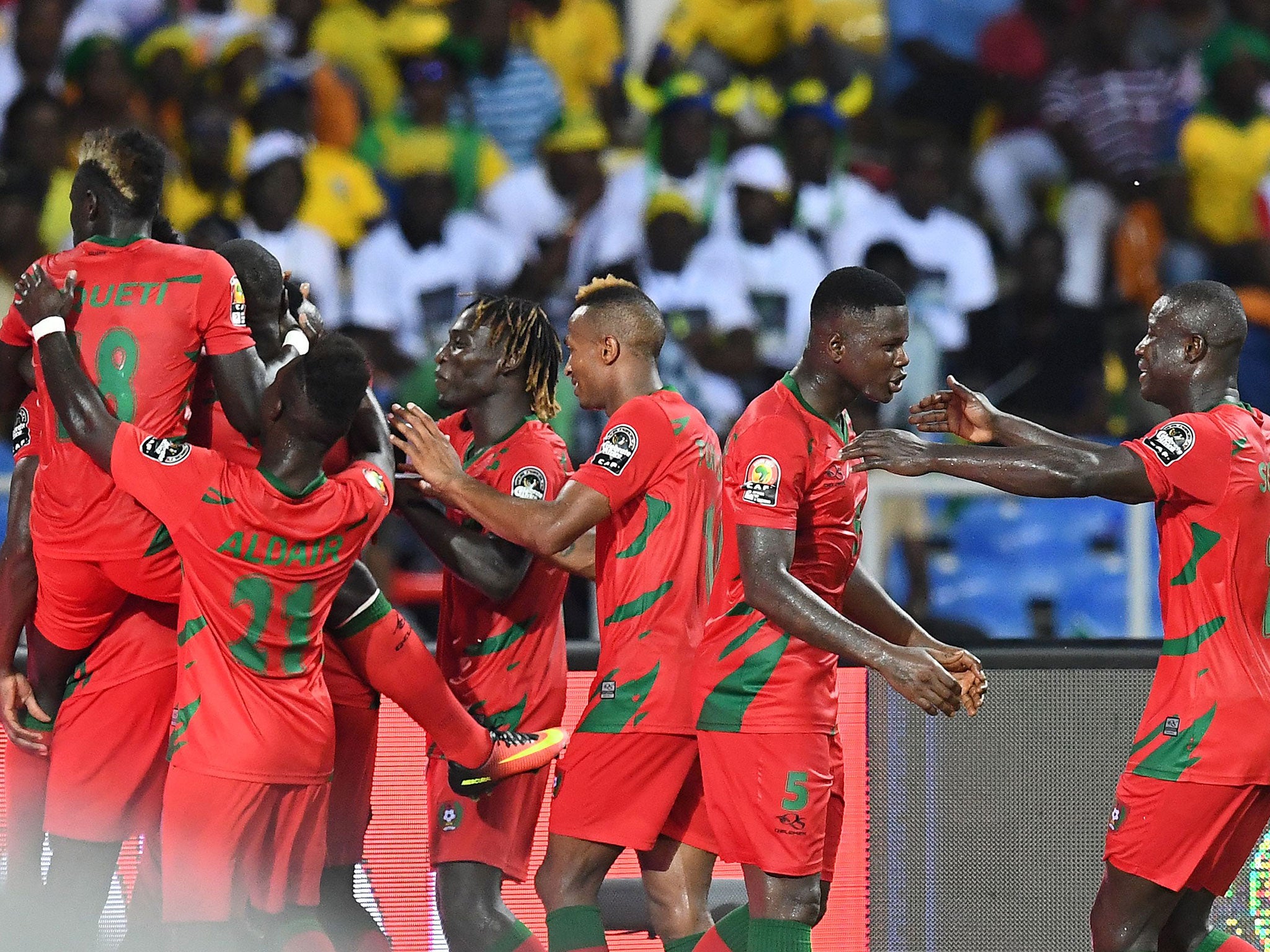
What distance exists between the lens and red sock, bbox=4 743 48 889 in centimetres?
461

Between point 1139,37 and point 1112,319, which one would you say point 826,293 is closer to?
point 1112,319

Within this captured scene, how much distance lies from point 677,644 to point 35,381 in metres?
1.89

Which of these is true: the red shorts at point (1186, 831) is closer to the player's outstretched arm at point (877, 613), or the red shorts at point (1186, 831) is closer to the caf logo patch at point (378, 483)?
the player's outstretched arm at point (877, 613)

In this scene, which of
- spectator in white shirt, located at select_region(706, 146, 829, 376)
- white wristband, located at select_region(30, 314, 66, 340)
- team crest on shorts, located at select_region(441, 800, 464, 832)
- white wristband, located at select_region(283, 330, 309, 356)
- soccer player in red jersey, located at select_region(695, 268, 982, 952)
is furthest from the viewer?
spectator in white shirt, located at select_region(706, 146, 829, 376)

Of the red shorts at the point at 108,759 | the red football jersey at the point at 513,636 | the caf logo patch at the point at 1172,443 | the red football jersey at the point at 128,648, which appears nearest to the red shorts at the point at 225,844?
the red shorts at the point at 108,759

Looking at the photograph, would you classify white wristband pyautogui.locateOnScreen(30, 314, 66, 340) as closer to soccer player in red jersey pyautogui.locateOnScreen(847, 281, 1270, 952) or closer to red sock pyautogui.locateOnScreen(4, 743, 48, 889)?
red sock pyautogui.locateOnScreen(4, 743, 48, 889)

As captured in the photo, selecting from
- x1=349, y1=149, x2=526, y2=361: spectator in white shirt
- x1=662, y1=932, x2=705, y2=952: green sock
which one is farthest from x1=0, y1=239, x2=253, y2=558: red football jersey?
x1=349, y1=149, x2=526, y2=361: spectator in white shirt

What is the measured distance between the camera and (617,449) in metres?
4.52

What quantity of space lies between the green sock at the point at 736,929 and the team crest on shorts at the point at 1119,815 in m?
0.96

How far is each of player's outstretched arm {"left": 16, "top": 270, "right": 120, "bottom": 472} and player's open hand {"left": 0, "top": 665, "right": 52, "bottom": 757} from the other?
2.27 ft

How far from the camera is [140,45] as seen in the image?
29.1 feet

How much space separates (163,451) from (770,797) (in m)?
1.76

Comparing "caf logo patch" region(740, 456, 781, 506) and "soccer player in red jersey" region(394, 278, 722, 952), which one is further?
"soccer player in red jersey" region(394, 278, 722, 952)

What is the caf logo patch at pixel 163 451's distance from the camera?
427cm
